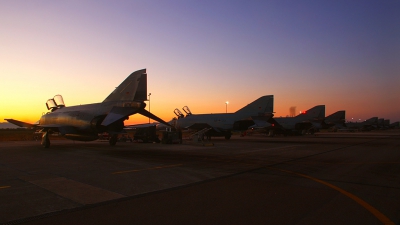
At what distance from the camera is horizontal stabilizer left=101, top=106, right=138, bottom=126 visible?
1802 centimetres

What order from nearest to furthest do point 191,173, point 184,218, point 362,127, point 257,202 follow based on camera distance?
1. point 184,218
2. point 257,202
3. point 191,173
4. point 362,127

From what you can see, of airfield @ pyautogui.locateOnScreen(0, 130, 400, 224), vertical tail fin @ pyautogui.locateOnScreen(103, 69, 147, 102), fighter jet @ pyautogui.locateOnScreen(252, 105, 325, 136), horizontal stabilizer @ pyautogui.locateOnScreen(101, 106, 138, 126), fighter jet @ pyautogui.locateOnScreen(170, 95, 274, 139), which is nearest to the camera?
airfield @ pyautogui.locateOnScreen(0, 130, 400, 224)

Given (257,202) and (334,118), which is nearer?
(257,202)

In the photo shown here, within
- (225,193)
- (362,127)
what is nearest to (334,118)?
(362,127)

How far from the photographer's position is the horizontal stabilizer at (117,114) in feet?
59.1

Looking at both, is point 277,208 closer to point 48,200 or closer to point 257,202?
point 257,202

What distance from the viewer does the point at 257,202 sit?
226 inches

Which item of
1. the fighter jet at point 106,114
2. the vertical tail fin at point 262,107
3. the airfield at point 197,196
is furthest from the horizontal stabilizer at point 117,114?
the vertical tail fin at point 262,107

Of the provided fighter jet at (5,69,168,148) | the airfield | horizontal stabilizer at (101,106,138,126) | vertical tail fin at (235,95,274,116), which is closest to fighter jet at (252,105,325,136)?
vertical tail fin at (235,95,274,116)

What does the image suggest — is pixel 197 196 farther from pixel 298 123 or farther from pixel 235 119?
pixel 298 123

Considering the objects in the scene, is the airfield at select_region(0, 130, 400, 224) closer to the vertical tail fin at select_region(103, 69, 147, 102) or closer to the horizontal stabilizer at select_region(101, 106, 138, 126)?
the horizontal stabilizer at select_region(101, 106, 138, 126)

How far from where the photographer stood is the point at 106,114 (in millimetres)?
19188

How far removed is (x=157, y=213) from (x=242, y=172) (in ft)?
16.4

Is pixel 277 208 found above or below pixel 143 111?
below
